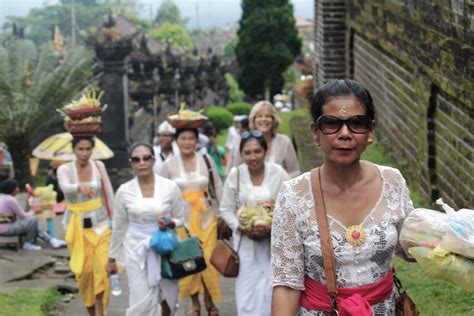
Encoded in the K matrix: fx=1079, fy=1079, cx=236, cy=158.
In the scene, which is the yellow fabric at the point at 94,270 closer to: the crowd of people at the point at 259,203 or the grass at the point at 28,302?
the crowd of people at the point at 259,203

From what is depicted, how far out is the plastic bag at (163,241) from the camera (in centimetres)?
895

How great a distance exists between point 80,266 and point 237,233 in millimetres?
1877

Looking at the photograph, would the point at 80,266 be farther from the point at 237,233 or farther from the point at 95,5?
the point at 95,5

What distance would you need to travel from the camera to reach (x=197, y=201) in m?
10.4

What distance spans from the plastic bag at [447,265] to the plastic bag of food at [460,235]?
30 millimetres

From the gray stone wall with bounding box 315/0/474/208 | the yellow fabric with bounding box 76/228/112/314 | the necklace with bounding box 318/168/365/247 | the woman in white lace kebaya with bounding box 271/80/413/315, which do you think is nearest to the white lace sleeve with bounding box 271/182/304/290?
the woman in white lace kebaya with bounding box 271/80/413/315

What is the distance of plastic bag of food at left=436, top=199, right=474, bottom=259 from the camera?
432 centimetres

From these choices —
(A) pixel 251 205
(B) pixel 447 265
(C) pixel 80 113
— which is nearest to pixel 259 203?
(A) pixel 251 205

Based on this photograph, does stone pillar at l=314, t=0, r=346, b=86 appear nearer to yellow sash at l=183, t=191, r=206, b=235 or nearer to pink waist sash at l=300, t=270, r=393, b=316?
yellow sash at l=183, t=191, r=206, b=235

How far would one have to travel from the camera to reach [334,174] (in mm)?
4715

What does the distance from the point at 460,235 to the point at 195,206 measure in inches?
245

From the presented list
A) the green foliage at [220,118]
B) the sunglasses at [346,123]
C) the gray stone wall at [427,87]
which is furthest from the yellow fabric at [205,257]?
the green foliage at [220,118]

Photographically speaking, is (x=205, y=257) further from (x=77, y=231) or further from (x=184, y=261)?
(x=77, y=231)

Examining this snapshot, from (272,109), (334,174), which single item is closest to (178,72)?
(272,109)
